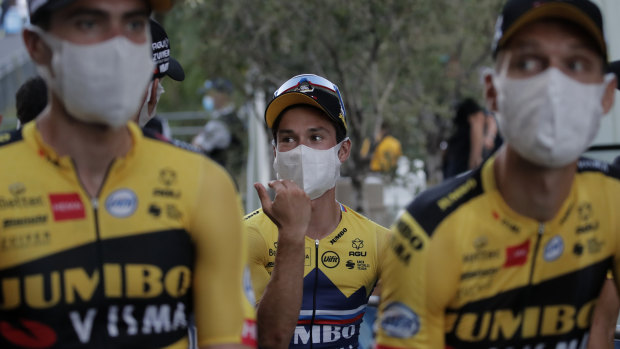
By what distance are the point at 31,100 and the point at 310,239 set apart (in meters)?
1.58

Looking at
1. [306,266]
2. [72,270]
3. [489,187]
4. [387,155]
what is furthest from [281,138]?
[387,155]

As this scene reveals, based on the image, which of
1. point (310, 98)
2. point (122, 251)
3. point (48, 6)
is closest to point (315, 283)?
point (310, 98)

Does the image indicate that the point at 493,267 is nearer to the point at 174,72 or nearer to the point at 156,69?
the point at 156,69

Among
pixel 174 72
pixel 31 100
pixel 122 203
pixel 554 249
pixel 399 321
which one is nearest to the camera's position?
pixel 122 203

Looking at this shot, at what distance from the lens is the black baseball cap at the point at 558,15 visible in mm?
2627

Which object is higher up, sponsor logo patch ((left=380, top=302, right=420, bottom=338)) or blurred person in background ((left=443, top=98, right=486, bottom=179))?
blurred person in background ((left=443, top=98, right=486, bottom=179))

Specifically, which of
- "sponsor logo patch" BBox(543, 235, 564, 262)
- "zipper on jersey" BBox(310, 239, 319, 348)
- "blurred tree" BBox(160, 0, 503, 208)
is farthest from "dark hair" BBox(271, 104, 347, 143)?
"blurred tree" BBox(160, 0, 503, 208)

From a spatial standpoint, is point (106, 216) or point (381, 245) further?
point (381, 245)

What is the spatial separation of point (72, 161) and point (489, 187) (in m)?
1.35

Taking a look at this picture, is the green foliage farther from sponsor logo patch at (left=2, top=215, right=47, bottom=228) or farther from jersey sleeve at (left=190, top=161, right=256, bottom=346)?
sponsor logo patch at (left=2, top=215, right=47, bottom=228)

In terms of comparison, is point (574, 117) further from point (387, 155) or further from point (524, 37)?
point (387, 155)

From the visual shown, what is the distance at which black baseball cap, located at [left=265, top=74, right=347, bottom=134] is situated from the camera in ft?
14.4

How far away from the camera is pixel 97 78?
2465 millimetres

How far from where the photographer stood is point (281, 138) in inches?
176
